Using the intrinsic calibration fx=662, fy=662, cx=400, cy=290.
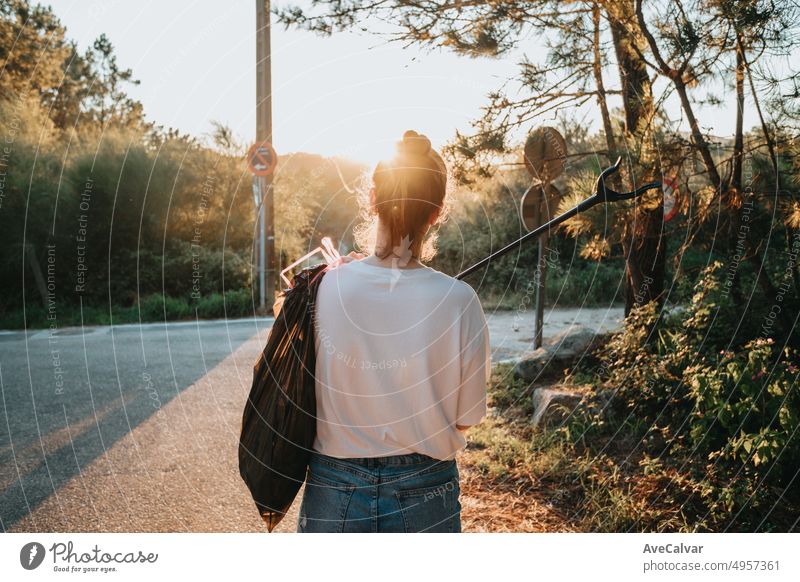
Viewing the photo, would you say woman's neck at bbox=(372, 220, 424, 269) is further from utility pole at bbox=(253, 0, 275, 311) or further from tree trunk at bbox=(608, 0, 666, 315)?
utility pole at bbox=(253, 0, 275, 311)

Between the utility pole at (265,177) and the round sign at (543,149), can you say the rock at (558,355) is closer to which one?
the round sign at (543,149)

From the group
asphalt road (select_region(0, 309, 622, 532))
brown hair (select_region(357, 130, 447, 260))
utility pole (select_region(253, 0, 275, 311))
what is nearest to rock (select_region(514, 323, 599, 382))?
Result: asphalt road (select_region(0, 309, 622, 532))

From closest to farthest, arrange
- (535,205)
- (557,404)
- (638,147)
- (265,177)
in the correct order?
(638,147) → (557,404) → (535,205) → (265,177)

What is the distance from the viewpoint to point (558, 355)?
5.34 meters

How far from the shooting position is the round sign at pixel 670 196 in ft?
12.3

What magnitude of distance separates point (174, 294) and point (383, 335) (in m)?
11.3

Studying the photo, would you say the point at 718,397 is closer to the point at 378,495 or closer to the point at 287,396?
the point at 378,495

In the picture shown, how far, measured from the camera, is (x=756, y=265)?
375 cm

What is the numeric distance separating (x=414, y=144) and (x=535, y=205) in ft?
15.4

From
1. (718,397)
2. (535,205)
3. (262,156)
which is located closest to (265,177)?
(262,156)

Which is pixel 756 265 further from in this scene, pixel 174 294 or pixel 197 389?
pixel 174 294

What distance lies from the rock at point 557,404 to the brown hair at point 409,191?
291 centimetres

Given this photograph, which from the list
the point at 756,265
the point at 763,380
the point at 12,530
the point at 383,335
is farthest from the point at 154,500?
the point at 756,265
